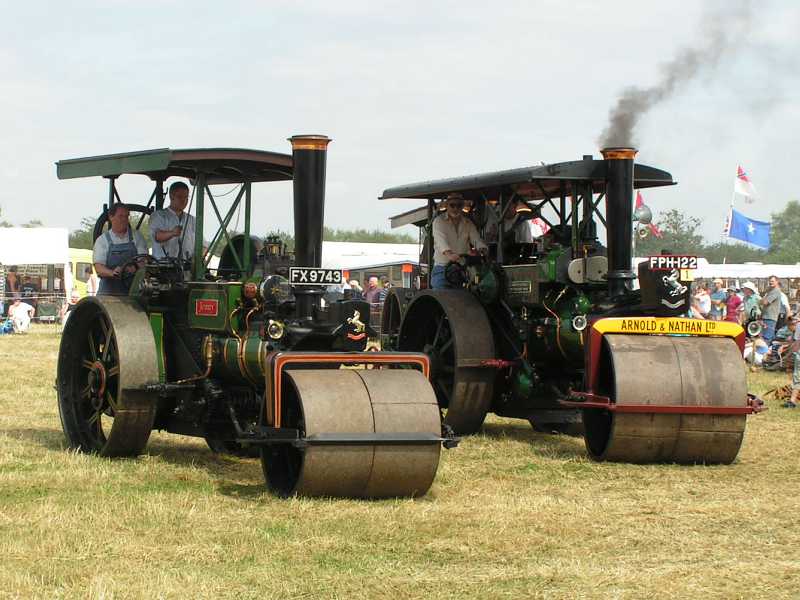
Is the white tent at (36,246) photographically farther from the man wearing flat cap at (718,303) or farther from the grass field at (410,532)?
the grass field at (410,532)

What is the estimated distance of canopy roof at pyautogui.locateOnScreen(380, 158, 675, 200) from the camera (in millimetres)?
9742

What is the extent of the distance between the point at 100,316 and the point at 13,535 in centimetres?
303

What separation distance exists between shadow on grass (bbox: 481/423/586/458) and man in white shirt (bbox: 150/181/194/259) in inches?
122

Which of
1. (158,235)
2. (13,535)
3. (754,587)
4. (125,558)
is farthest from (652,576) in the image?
(158,235)

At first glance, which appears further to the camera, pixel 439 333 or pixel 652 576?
pixel 439 333

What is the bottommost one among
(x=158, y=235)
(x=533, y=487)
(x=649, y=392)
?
(x=533, y=487)

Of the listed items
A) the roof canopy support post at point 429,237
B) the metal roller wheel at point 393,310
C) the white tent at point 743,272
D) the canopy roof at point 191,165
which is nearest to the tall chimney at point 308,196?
the canopy roof at point 191,165

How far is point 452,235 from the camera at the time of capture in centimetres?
1117

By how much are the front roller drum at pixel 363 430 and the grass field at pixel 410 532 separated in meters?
0.12

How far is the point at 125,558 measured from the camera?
5.53 metres

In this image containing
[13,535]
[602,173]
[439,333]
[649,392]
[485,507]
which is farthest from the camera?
[439,333]

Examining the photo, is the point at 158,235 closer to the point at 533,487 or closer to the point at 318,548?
the point at 533,487

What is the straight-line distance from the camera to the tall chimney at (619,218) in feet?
31.3

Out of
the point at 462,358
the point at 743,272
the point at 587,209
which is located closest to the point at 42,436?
the point at 462,358
